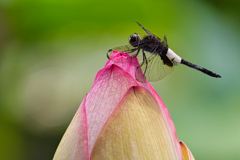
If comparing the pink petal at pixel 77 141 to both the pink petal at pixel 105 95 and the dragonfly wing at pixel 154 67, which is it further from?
the dragonfly wing at pixel 154 67

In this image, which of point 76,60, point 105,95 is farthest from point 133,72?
point 76,60

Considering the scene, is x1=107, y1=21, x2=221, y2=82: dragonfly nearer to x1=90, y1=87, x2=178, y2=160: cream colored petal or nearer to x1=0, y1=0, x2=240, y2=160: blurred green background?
x1=90, y1=87, x2=178, y2=160: cream colored petal

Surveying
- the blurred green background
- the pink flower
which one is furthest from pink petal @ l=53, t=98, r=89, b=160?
A: the blurred green background

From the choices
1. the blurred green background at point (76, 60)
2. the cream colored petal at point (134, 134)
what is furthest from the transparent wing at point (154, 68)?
the blurred green background at point (76, 60)

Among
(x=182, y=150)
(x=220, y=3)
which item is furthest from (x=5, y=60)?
(x=220, y=3)

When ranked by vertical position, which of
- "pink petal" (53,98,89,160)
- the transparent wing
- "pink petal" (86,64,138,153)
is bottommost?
"pink petal" (53,98,89,160)

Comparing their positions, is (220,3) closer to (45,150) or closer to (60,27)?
(60,27)
